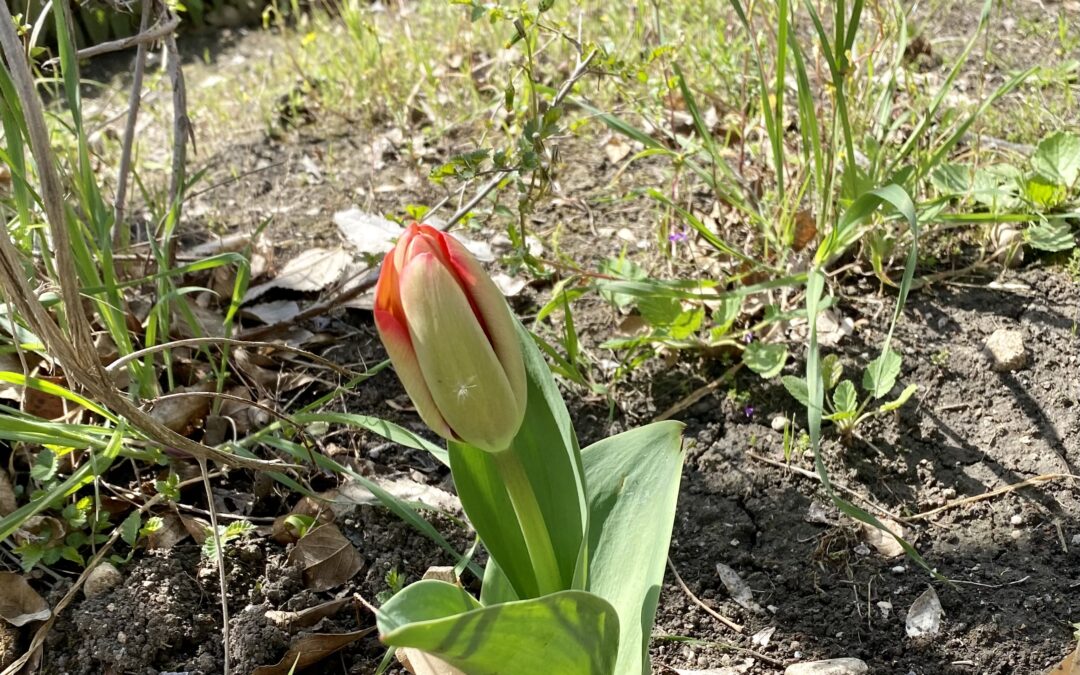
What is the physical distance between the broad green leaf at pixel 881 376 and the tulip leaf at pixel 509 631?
823 mm

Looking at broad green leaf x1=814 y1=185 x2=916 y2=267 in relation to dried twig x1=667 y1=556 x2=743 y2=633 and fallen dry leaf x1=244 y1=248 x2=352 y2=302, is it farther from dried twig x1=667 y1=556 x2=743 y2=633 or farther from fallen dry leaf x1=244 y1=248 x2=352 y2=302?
fallen dry leaf x1=244 y1=248 x2=352 y2=302

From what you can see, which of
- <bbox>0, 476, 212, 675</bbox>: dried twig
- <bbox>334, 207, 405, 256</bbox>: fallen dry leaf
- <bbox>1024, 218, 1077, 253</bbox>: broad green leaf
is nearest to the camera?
<bbox>0, 476, 212, 675</bbox>: dried twig

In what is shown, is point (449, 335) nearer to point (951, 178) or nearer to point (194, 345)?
point (194, 345)

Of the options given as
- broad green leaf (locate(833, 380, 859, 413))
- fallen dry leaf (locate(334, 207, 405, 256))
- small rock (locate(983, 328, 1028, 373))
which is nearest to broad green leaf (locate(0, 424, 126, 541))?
fallen dry leaf (locate(334, 207, 405, 256))

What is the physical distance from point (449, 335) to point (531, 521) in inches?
11.1

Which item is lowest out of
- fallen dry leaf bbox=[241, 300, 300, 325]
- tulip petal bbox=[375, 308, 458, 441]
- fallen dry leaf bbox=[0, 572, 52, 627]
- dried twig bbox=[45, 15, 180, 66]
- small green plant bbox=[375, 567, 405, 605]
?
small green plant bbox=[375, 567, 405, 605]

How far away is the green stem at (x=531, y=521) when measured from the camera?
1041mm

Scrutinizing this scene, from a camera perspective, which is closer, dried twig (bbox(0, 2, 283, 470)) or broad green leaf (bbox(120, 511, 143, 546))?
dried twig (bbox(0, 2, 283, 470))

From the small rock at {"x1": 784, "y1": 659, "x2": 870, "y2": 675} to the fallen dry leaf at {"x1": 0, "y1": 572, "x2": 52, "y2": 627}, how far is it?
112 centimetres

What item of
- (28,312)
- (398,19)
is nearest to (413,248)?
(28,312)

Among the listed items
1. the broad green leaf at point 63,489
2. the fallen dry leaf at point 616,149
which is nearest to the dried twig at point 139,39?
the broad green leaf at point 63,489

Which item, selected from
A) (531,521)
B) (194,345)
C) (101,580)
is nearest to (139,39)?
(194,345)

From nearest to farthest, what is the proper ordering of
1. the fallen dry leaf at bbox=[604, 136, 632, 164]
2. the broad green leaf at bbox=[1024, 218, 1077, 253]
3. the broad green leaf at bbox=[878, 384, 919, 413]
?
the broad green leaf at bbox=[878, 384, 919, 413] → the broad green leaf at bbox=[1024, 218, 1077, 253] → the fallen dry leaf at bbox=[604, 136, 632, 164]

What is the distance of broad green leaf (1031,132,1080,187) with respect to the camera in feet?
6.54
